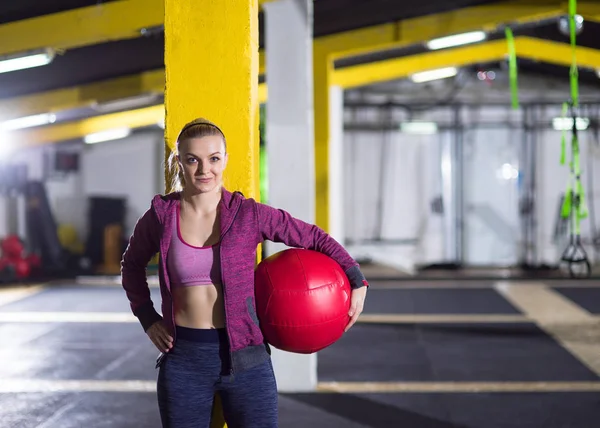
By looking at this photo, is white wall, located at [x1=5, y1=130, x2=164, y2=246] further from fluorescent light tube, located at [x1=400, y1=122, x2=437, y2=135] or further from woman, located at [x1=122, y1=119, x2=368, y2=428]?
woman, located at [x1=122, y1=119, x2=368, y2=428]

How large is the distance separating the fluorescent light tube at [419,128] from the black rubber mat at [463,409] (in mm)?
10081

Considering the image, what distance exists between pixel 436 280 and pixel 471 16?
5185 millimetres

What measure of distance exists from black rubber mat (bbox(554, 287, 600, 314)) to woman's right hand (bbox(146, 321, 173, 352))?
298 inches

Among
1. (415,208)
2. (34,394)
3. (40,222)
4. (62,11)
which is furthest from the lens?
(415,208)

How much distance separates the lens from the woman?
2.27 metres

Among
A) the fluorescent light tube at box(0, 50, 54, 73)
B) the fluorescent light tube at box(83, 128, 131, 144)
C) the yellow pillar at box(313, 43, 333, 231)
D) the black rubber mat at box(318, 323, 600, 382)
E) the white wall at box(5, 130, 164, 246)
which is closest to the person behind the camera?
the black rubber mat at box(318, 323, 600, 382)

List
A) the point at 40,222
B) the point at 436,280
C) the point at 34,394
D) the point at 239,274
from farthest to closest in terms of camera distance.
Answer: the point at 40,222 → the point at 436,280 → the point at 34,394 → the point at 239,274

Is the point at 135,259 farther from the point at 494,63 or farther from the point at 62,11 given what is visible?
the point at 494,63

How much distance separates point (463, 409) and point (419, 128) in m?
10.6

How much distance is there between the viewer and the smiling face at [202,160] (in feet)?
7.43

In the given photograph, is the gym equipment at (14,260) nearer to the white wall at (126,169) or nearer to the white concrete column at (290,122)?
the white wall at (126,169)

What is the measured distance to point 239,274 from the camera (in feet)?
7.59

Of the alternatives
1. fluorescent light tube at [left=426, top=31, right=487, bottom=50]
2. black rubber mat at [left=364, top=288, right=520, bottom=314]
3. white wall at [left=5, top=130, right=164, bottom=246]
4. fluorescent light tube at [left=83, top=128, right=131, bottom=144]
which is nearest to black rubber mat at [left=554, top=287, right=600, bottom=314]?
black rubber mat at [left=364, top=288, right=520, bottom=314]

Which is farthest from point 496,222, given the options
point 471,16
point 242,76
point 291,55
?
point 242,76
